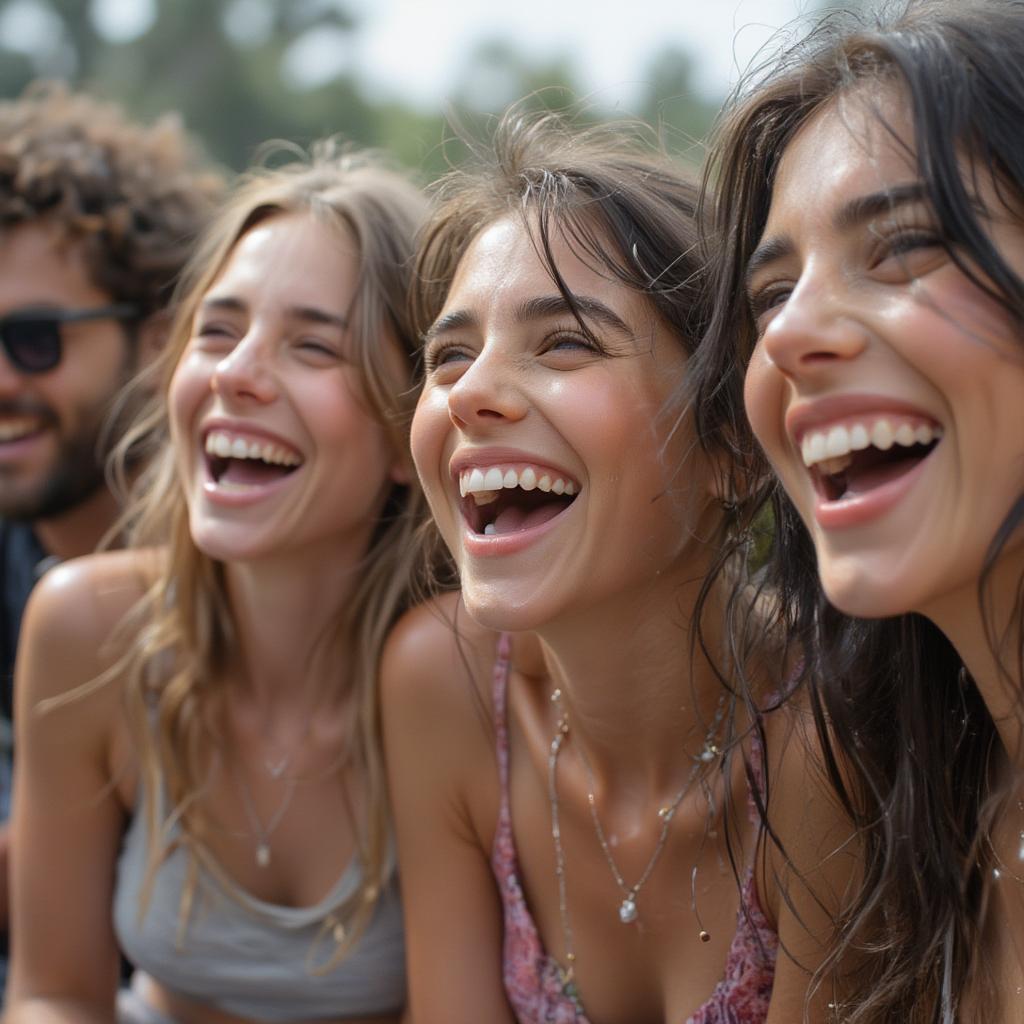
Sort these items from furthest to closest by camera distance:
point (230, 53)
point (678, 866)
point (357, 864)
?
1. point (230, 53)
2. point (357, 864)
3. point (678, 866)

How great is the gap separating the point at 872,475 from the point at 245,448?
1.38 m

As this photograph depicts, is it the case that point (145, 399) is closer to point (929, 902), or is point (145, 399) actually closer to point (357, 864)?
point (357, 864)

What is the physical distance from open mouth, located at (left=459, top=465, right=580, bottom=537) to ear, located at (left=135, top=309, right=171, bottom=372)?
1.94m

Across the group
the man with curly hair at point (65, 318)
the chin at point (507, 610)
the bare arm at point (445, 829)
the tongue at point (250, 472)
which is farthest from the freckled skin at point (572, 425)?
the man with curly hair at point (65, 318)

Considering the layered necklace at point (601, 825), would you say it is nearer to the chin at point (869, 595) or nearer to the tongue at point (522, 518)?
the tongue at point (522, 518)

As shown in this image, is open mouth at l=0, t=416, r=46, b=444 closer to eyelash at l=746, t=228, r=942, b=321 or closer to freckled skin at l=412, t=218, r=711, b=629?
freckled skin at l=412, t=218, r=711, b=629

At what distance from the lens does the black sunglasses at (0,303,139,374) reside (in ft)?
12.4

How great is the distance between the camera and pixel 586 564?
213cm

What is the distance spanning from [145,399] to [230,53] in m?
37.1

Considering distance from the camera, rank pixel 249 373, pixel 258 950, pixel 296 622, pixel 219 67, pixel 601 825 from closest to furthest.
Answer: pixel 601 825, pixel 249 373, pixel 258 950, pixel 296 622, pixel 219 67

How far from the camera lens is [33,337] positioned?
3795 mm

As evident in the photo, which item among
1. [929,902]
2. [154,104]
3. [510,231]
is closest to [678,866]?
[929,902]

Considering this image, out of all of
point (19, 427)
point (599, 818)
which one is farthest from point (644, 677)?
point (19, 427)

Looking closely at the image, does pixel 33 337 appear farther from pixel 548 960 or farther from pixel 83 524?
pixel 548 960
